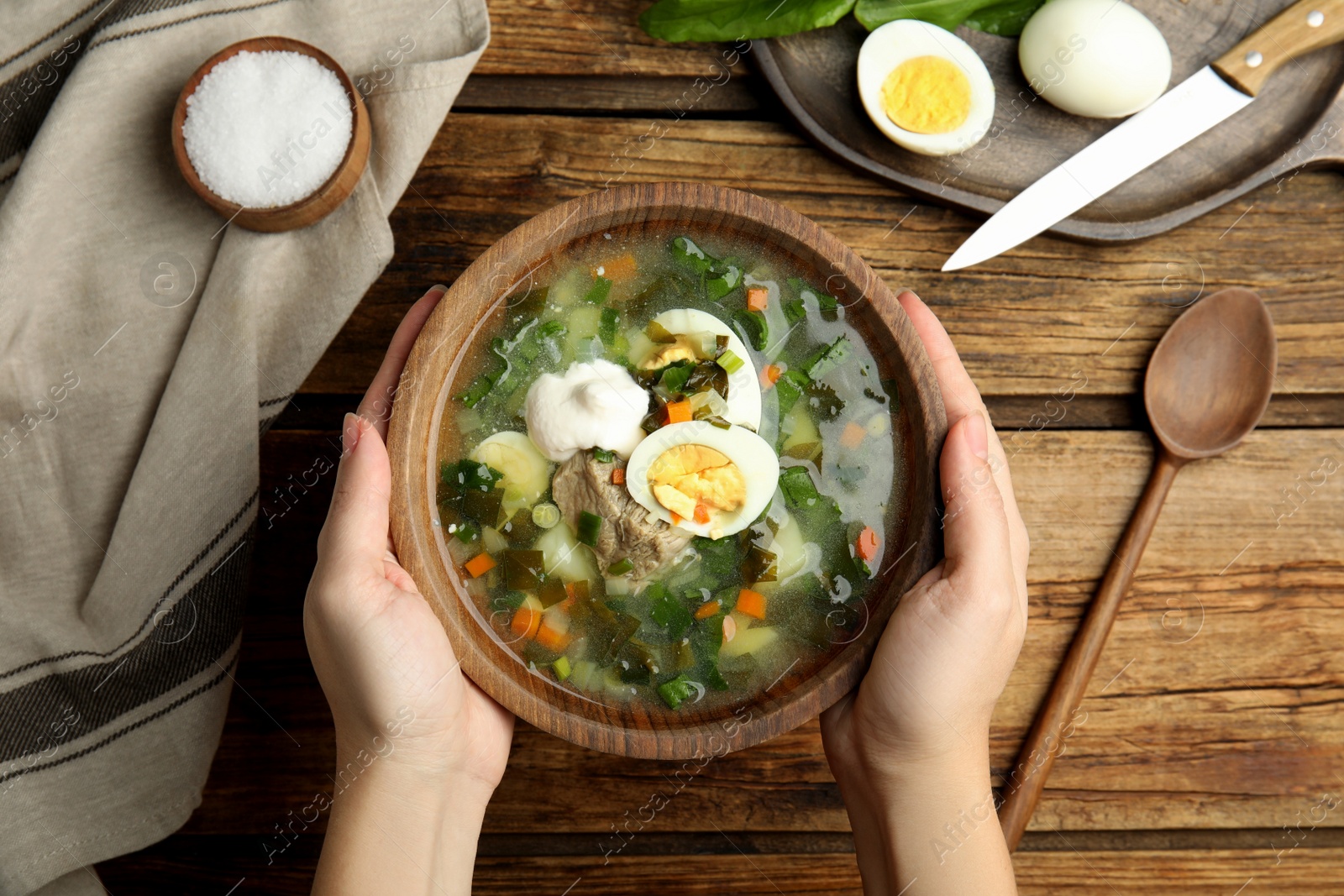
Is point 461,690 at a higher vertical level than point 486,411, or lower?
lower

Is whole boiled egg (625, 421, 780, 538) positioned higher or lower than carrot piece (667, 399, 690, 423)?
lower

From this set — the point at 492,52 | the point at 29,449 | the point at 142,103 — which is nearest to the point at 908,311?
the point at 492,52

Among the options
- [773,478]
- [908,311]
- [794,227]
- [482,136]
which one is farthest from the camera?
[482,136]

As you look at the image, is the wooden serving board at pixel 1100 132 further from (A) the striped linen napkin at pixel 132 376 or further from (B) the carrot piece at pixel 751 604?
(B) the carrot piece at pixel 751 604

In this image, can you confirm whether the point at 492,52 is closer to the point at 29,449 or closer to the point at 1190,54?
the point at 29,449

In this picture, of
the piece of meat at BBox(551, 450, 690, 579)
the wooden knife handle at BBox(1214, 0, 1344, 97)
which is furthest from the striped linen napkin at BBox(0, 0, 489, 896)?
the wooden knife handle at BBox(1214, 0, 1344, 97)

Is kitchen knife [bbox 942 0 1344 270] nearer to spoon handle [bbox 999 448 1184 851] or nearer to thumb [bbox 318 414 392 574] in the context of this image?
spoon handle [bbox 999 448 1184 851]
